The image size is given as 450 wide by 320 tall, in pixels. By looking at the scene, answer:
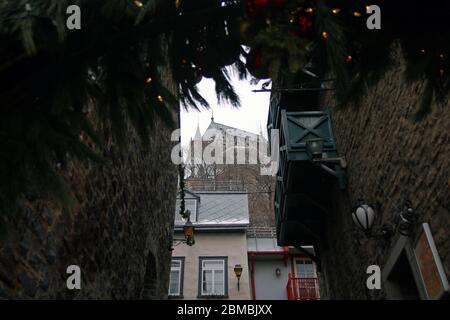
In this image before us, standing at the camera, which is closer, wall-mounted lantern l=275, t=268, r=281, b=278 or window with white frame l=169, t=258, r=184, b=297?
window with white frame l=169, t=258, r=184, b=297

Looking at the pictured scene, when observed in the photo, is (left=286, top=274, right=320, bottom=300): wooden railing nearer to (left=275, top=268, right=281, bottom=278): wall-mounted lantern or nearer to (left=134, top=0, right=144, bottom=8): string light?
(left=275, top=268, right=281, bottom=278): wall-mounted lantern

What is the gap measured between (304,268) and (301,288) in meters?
1.11

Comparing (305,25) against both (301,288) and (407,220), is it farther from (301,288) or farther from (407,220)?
(301,288)

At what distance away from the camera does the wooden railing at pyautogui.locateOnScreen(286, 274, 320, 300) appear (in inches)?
651

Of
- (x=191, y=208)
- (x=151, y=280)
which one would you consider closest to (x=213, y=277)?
(x=191, y=208)

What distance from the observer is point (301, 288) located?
655 inches

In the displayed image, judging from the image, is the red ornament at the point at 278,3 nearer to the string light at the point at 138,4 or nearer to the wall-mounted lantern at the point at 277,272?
the string light at the point at 138,4

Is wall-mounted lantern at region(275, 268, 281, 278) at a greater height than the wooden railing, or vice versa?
wall-mounted lantern at region(275, 268, 281, 278)

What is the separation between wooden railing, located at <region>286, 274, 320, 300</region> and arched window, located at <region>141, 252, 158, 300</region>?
9.71 m

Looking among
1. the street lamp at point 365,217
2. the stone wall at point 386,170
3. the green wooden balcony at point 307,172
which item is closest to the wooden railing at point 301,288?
the green wooden balcony at point 307,172

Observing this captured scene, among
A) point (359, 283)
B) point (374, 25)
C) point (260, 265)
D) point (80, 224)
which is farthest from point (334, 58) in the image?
point (260, 265)

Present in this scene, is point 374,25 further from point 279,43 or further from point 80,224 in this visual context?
point 80,224

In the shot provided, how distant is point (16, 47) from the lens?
2.34 meters

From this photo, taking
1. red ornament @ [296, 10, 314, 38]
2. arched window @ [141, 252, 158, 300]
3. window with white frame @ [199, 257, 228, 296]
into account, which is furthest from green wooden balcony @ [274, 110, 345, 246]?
window with white frame @ [199, 257, 228, 296]
